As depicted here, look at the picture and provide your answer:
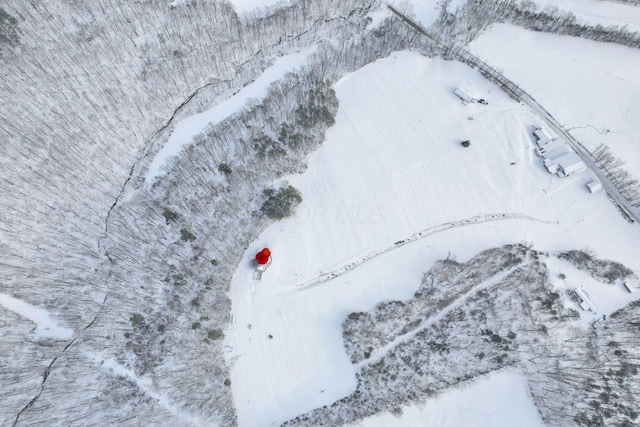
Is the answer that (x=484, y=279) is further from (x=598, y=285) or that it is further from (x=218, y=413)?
(x=218, y=413)

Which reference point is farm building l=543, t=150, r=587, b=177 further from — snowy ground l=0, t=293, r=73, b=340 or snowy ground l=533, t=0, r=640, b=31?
snowy ground l=0, t=293, r=73, b=340

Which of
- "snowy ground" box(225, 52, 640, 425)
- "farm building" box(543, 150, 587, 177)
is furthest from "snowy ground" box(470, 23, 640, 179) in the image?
"snowy ground" box(225, 52, 640, 425)

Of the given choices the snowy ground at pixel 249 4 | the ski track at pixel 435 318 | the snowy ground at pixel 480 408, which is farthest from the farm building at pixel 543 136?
the snowy ground at pixel 249 4

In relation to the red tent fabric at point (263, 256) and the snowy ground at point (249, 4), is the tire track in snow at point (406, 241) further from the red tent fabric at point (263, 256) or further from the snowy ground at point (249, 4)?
the snowy ground at point (249, 4)

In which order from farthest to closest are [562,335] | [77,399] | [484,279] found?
[484,279] → [562,335] → [77,399]

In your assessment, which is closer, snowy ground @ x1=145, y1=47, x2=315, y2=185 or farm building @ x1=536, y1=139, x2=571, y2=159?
snowy ground @ x1=145, y1=47, x2=315, y2=185

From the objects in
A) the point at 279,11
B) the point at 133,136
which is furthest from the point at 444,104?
the point at 133,136

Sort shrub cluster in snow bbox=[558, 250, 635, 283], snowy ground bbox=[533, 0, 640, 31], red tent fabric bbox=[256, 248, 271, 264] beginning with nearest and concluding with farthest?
shrub cluster in snow bbox=[558, 250, 635, 283]
red tent fabric bbox=[256, 248, 271, 264]
snowy ground bbox=[533, 0, 640, 31]
